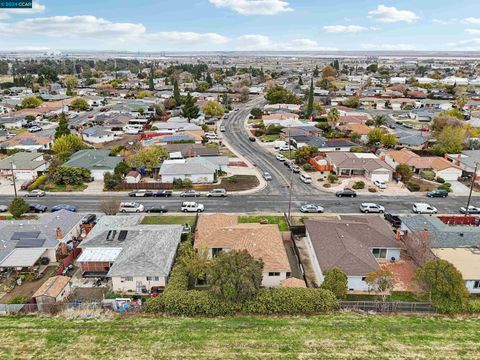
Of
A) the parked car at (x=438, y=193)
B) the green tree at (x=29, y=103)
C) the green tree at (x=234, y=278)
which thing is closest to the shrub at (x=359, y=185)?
the parked car at (x=438, y=193)

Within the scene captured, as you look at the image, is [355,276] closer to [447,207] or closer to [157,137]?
[447,207]

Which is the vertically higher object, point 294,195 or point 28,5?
point 28,5

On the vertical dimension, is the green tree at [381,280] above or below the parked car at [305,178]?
below

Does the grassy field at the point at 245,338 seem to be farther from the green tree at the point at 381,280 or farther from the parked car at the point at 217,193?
the parked car at the point at 217,193

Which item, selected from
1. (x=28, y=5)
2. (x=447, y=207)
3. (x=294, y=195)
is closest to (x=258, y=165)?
(x=294, y=195)

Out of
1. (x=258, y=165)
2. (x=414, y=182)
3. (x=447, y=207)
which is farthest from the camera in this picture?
(x=258, y=165)

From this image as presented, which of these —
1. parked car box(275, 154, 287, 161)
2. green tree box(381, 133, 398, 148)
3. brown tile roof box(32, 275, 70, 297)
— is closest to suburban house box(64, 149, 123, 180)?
parked car box(275, 154, 287, 161)
